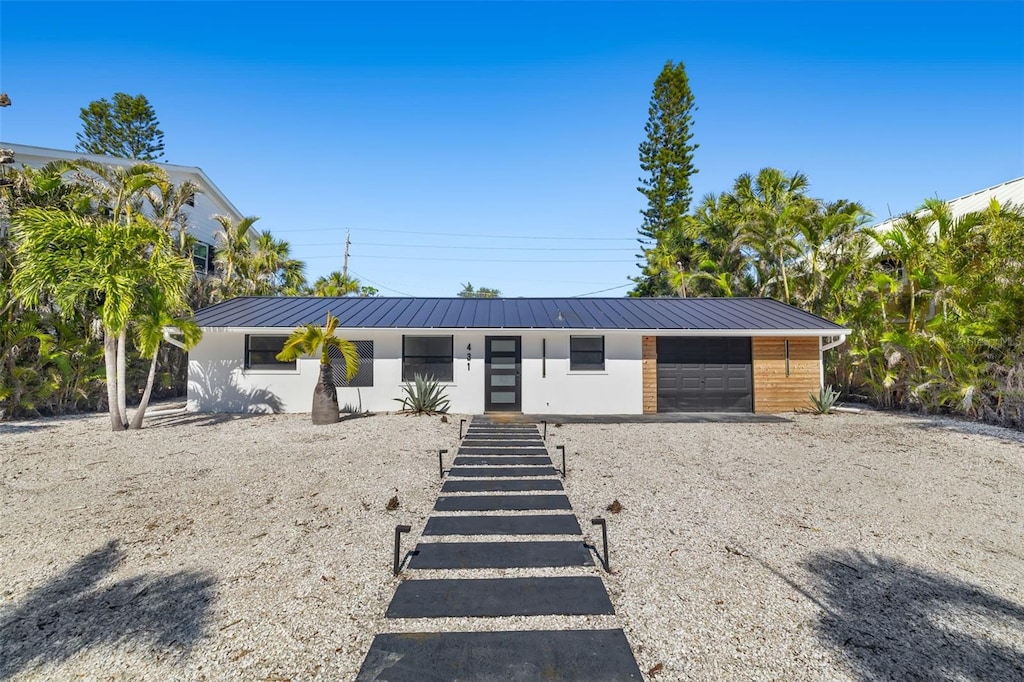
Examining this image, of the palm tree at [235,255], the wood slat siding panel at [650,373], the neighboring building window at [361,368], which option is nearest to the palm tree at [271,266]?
the palm tree at [235,255]

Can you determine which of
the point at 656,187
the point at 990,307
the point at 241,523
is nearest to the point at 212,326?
the point at 241,523

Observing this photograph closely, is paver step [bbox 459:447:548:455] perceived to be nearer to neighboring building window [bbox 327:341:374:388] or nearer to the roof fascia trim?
the roof fascia trim

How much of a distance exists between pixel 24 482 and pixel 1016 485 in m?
14.3

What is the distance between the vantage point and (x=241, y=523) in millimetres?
4660

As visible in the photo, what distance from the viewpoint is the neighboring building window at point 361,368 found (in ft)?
38.8

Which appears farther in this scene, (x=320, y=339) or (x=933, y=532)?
(x=320, y=339)

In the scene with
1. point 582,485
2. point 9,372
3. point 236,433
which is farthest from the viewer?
point 9,372

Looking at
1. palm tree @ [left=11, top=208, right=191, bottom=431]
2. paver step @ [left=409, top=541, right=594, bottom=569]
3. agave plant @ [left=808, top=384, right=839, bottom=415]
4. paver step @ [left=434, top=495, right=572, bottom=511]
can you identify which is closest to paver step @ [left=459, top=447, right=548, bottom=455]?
paver step @ [left=434, top=495, right=572, bottom=511]

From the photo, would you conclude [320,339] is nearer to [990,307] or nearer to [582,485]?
[582,485]

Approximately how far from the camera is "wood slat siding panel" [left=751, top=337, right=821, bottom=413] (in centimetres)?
1220

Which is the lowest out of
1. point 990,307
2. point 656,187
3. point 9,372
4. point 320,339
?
point 9,372

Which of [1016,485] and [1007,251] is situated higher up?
[1007,251]

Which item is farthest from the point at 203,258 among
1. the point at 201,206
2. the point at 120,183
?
the point at 120,183

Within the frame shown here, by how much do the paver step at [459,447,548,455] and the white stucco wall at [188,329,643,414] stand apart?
392 centimetres
